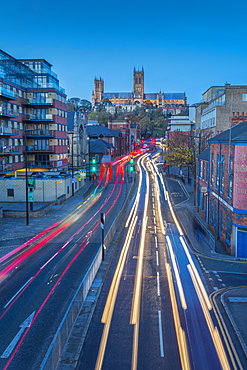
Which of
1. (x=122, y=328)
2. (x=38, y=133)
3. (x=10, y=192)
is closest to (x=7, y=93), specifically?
(x=38, y=133)

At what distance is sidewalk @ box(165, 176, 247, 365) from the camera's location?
1369 cm

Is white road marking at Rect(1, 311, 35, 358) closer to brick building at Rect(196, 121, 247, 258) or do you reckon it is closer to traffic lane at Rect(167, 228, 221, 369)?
traffic lane at Rect(167, 228, 221, 369)

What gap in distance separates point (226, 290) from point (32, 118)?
152 feet

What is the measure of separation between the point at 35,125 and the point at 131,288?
148ft

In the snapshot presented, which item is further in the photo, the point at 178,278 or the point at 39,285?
the point at 178,278

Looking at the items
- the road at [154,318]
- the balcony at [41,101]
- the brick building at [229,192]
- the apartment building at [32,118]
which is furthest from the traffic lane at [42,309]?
the balcony at [41,101]

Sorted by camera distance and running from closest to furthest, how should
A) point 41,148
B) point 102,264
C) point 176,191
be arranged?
point 102,264 → point 176,191 → point 41,148

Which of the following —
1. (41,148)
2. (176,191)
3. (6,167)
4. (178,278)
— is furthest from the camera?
(41,148)

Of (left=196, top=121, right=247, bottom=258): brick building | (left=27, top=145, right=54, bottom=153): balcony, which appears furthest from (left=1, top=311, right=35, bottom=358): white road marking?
(left=27, top=145, right=54, bottom=153): balcony

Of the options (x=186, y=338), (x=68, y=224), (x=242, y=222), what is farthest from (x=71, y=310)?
(x=68, y=224)

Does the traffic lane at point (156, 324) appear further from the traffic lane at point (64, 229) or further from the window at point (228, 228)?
the traffic lane at point (64, 229)

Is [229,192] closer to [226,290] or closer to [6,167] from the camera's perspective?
[226,290]

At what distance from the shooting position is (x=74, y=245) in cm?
2552

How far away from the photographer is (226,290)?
→ 1758 cm
